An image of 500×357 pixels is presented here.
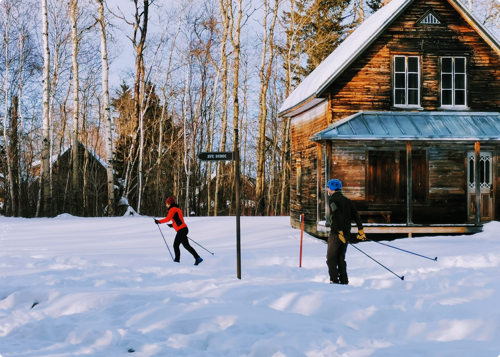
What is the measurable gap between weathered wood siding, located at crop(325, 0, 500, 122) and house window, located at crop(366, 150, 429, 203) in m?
1.60

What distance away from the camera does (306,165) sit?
19250mm

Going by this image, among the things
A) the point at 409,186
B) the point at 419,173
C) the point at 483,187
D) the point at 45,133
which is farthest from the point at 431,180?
the point at 45,133

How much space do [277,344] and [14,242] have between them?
12262mm

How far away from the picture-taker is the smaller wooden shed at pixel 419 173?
16047mm

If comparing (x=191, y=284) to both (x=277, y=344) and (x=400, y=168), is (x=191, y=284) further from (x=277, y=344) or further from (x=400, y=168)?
(x=400, y=168)

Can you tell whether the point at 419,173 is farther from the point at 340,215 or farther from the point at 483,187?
the point at 340,215

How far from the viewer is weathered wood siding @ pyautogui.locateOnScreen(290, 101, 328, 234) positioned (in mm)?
17906

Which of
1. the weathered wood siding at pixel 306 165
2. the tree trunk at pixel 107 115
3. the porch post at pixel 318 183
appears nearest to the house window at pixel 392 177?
the porch post at pixel 318 183

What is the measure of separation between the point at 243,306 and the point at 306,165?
42.8 ft

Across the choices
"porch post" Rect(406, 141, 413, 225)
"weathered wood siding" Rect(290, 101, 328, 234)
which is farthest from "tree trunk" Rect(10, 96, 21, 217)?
"porch post" Rect(406, 141, 413, 225)

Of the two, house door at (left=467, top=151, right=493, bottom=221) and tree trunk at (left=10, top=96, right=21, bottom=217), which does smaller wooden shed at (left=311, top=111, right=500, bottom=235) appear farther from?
tree trunk at (left=10, top=96, right=21, bottom=217)

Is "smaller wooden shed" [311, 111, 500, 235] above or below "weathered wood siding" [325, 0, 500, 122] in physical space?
below

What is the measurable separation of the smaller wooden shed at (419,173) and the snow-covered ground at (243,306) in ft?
14.3

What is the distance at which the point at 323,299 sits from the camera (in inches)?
274
